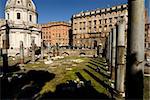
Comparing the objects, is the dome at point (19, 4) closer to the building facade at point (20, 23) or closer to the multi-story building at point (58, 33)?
the building facade at point (20, 23)

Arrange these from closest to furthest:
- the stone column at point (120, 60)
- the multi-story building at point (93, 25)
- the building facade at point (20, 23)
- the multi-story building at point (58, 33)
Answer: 1. the stone column at point (120, 60)
2. the building facade at point (20, 23)
3. the multi-story building at point (93, 25)
4. the multi-story building at point (58, 33)

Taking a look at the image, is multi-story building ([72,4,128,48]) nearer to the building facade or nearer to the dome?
the building facade

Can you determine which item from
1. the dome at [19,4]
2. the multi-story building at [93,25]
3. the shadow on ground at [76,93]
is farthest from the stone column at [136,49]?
the multi-story building at [93,25]

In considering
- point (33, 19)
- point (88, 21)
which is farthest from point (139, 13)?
point (88, 21)

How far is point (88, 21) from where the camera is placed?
71812 mm

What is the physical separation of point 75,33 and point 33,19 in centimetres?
2016

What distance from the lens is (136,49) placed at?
139 inches

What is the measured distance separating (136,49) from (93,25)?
67.8 metres

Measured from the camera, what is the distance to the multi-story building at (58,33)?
265 feet

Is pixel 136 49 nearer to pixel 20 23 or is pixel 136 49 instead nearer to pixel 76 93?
pixel 76 93

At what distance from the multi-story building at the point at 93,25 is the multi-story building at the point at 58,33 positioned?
19.7 feet

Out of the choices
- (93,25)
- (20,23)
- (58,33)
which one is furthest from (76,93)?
(58,33)

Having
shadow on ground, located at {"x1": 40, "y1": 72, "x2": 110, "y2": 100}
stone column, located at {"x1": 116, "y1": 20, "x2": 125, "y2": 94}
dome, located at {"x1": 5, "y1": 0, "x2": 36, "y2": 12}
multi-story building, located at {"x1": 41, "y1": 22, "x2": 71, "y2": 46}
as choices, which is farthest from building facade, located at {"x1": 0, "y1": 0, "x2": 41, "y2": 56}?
stone column, located at {"x1": 116, "y1": 20, "x2": 125, "y2": 94}

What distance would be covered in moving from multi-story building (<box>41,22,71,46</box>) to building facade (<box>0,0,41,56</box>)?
22.5m
